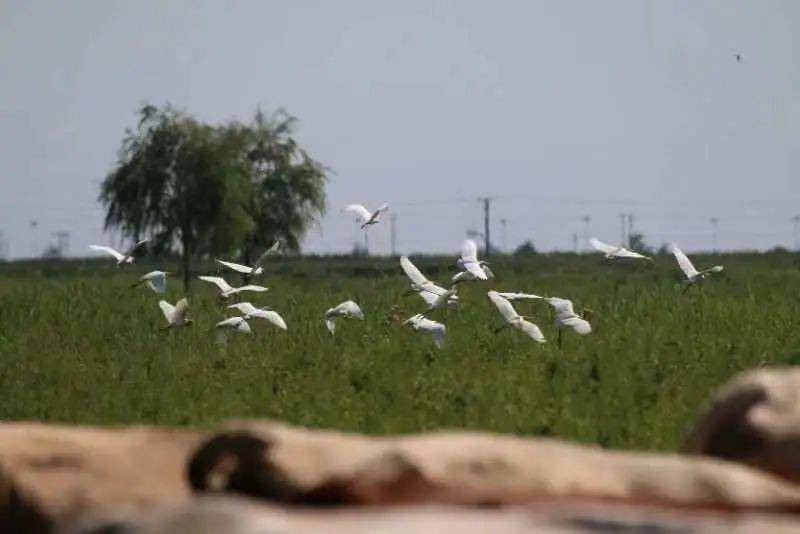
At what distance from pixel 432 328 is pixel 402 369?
4.97 feet

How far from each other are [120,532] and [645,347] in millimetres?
11503

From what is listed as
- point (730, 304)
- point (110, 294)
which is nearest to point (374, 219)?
point (730, 304)

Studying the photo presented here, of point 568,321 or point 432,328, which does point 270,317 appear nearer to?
point 432,328

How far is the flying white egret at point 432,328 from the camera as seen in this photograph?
1365 centimetres

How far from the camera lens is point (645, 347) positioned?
12.9 metres

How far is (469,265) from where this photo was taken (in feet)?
Result: 54.3

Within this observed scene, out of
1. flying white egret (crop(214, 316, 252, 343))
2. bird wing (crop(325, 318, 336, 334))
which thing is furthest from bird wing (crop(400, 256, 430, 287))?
flying white egret (crop(214, 316, 252, 343))

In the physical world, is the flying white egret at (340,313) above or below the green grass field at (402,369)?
above

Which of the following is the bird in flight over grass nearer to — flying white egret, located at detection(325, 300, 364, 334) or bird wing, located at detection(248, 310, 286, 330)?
flying white egret, located at detection(325, 300, 364, 334)

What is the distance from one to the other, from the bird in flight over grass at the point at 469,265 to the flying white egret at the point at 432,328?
5.66 ft

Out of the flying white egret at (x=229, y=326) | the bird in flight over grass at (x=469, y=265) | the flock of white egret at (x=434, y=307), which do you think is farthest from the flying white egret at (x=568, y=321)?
the flying white egret at (x=229, y=326)

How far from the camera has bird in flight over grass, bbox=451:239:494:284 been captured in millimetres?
16172

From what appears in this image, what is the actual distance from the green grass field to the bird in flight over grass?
0.45 metres

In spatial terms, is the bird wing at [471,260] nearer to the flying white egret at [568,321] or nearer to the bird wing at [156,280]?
the flying white egret at [568,321]
